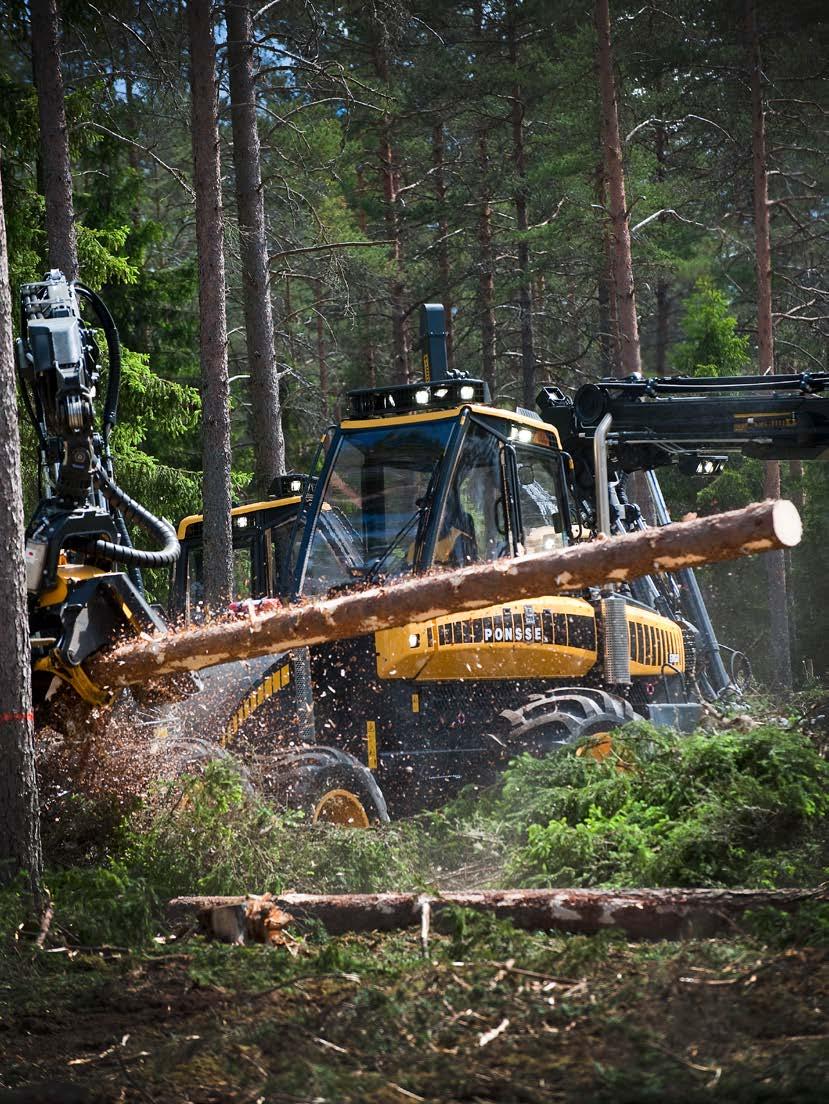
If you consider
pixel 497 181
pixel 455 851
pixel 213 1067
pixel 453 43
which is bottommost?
pixel 455 851

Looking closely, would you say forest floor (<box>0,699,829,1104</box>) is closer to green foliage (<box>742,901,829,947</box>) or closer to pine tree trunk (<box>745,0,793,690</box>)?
green foliage (<box>742,901,829,947</box>)

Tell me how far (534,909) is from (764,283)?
63.0 feet

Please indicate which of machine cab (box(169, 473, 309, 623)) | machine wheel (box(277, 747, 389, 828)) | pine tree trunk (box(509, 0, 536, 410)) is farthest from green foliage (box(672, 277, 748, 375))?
machine wheel (box(277, 747, 389, 828))

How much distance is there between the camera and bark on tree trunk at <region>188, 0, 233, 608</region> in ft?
45.9

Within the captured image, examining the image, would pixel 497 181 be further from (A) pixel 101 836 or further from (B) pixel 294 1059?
(B) pixel 294 1059

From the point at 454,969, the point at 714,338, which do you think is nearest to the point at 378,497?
the point at 454,969

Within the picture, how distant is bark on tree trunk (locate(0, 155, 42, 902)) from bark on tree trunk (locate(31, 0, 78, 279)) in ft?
26.4

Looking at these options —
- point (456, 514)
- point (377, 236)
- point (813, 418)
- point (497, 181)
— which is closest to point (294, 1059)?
point (456, 514)

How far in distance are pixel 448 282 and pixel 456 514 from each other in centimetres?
2041

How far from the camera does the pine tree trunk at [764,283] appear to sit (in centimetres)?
2238

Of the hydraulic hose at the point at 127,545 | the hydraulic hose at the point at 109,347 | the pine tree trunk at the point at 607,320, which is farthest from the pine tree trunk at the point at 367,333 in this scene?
the hydraulic hose at the point at 127,545

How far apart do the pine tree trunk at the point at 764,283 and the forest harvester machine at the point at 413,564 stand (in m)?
11.9

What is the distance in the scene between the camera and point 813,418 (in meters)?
10.1

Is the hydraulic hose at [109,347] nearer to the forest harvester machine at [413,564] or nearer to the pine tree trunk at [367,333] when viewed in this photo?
the forest harvester machine at [413,564]
